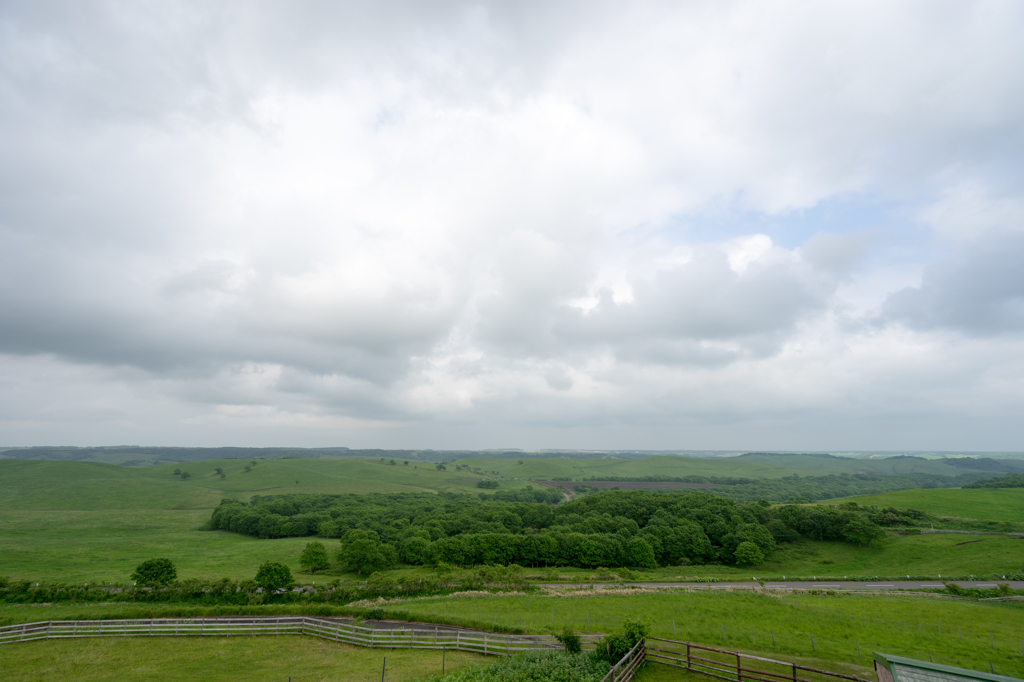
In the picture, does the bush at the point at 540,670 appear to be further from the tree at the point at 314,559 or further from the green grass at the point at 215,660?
the tree at the point at 314,559

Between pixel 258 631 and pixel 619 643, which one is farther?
pixel 258 631

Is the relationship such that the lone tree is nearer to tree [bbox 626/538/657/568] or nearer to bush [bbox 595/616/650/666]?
bush [bbox 595/616/650/666]

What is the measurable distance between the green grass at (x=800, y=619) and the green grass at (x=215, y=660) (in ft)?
38.6

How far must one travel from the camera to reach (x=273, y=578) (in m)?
59.7

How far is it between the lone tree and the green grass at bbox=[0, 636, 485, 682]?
30.1 m

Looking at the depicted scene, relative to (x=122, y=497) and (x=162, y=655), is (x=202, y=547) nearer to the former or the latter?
(x=162, y=655)

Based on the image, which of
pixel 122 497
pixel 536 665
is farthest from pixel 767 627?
pixel 122 497

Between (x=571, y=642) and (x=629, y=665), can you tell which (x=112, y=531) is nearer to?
(x=571, y=642)

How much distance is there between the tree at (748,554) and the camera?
266 feet

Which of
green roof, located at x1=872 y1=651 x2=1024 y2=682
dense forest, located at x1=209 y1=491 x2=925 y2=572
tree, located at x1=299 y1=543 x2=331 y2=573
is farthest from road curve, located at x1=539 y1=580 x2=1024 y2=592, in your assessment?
green roof, located at x1=872 y1=651 x2=1024 y2=682

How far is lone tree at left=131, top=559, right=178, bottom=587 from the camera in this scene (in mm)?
62438

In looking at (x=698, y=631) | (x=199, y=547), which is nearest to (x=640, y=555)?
(x=698, y=631)

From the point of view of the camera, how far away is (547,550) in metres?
84.6

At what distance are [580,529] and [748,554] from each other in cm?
3472
